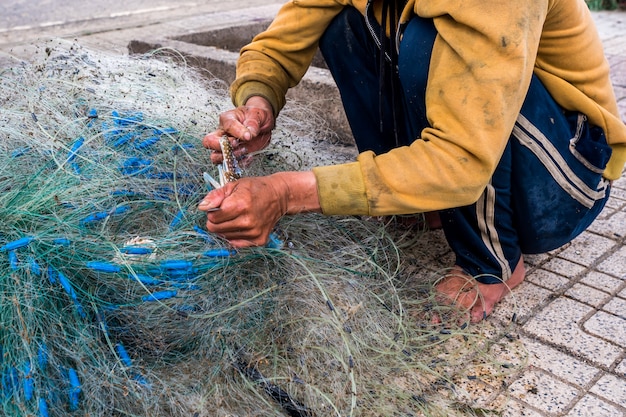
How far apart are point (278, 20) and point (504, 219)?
1.23 metres

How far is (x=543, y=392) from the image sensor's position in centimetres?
217

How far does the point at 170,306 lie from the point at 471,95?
1.09m

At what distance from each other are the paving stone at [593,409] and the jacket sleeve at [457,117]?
70 centimetres

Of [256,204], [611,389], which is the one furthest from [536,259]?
[256,204]

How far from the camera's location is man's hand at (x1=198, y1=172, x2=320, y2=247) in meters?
1.96

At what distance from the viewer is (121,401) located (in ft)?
6.40

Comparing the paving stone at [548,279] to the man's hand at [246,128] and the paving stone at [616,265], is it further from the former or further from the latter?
the man's hand at [246,128]

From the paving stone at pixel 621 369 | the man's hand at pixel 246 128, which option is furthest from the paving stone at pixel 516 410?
the man's hand at pixel 246 128

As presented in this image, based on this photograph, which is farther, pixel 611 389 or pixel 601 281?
pixel 601 281

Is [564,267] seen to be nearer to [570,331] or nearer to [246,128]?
[570,331]

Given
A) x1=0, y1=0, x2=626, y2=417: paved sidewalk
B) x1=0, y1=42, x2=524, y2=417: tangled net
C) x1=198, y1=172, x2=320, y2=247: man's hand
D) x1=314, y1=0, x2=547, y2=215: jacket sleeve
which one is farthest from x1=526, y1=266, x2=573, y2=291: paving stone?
x1=198, y1=172, x2=320, y2=247: man's hand

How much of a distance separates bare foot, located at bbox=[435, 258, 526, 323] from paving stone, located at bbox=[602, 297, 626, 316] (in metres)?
0.34

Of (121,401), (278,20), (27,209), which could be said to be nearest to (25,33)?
(278,20)

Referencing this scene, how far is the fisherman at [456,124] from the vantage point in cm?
198
